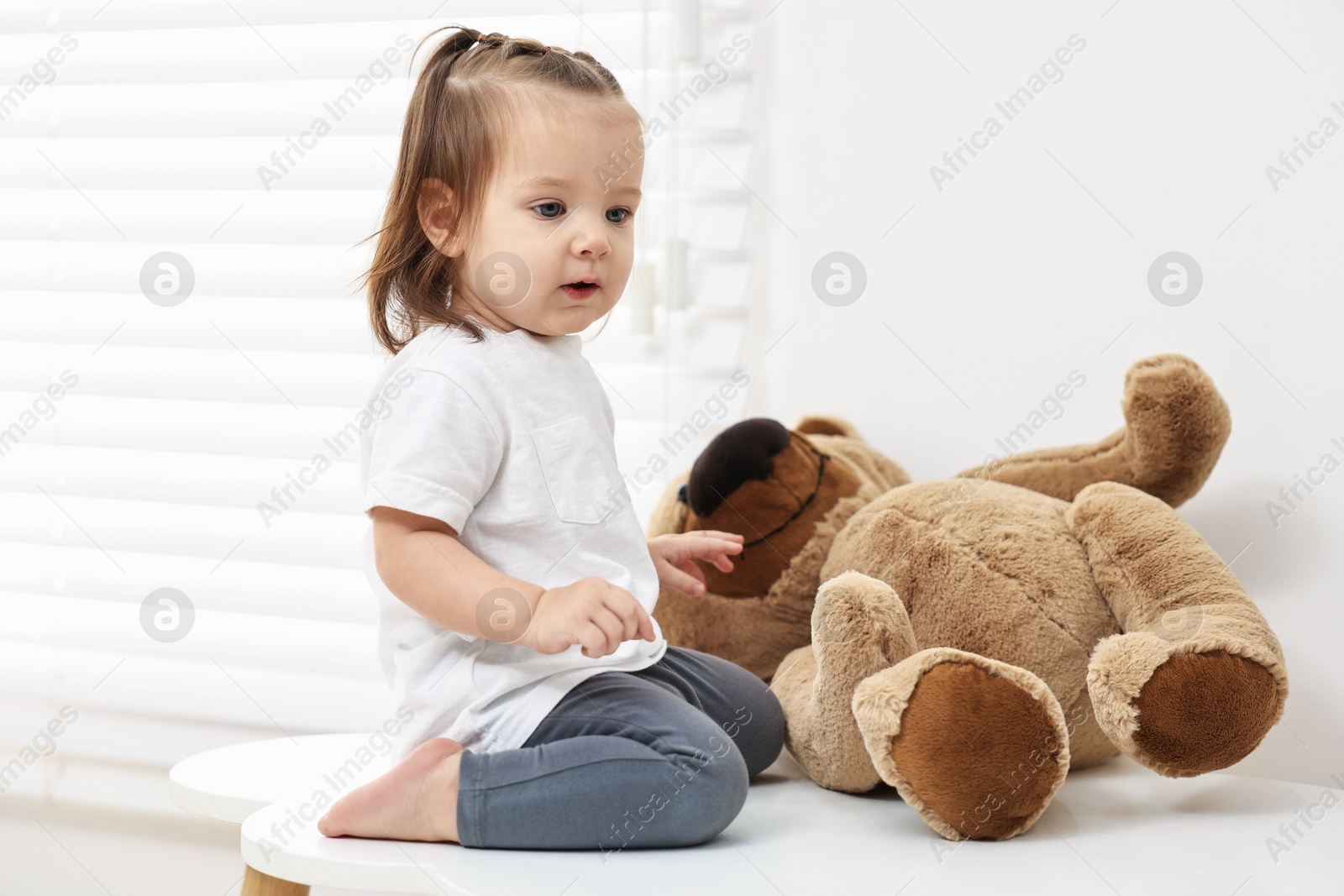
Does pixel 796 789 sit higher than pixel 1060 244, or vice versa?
pixel 1060 244

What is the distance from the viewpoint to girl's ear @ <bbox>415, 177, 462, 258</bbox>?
0.83 m

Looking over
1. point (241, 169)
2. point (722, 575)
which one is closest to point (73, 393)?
point (241, 169)

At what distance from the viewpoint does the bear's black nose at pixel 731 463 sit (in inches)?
37.8

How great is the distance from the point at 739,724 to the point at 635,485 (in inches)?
14.4

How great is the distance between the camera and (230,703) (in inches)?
52.6

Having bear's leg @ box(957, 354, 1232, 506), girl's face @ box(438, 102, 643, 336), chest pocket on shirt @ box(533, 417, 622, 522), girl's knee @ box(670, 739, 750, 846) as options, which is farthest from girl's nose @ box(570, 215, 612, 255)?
bear's leg @ box(957, 354, 1232, 506)

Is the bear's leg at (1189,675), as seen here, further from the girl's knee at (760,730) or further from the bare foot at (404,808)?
the bare foot at (404,808)

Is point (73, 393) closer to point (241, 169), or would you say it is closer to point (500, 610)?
point (241, 169)

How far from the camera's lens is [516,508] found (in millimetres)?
792

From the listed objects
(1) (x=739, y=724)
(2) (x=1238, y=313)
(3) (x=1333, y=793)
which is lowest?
(3) (x=1333, y=793)

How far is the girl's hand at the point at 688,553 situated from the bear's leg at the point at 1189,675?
289mm

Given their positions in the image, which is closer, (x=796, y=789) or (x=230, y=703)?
(x=796, y=789)

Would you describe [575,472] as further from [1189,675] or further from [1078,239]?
[1078,239]

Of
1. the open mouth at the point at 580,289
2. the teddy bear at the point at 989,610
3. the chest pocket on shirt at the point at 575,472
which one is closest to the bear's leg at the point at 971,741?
the teddy bear at the point at 989,610
